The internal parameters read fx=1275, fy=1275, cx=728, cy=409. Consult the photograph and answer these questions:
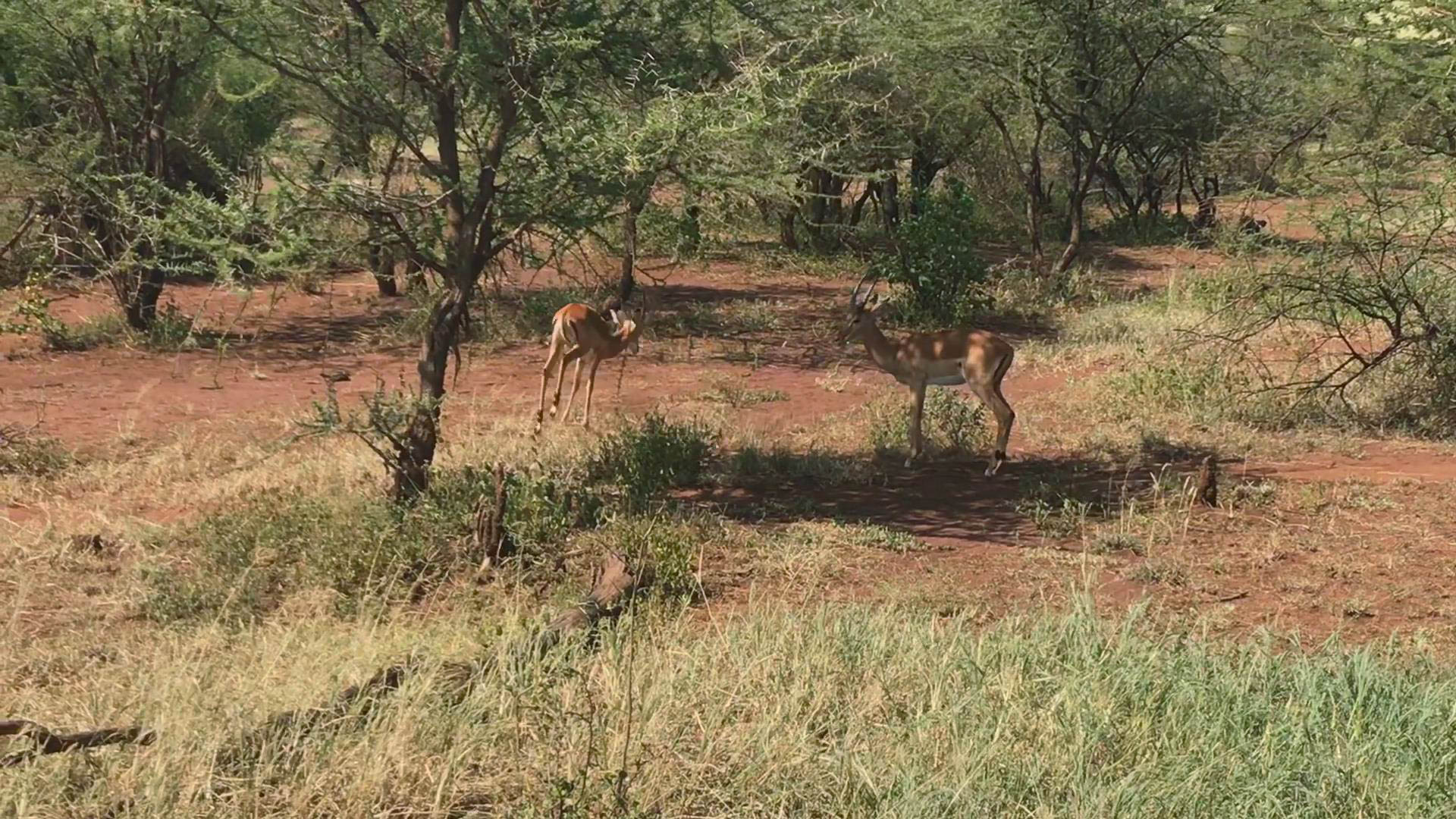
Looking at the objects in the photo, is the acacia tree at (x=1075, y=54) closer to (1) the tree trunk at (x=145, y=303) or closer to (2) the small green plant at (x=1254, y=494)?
(2) the small green plant at (x=1254, y=494)

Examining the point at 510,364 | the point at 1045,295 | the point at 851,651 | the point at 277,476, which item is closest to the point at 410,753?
the point at 851,651

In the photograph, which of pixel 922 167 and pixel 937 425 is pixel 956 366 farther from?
pixel 922 167

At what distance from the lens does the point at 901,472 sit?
934 centimetres

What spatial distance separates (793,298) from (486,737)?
1552cm

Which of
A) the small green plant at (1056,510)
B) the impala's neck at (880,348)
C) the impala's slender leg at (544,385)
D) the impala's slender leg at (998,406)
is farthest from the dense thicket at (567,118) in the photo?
the small green plant at (1056,510)

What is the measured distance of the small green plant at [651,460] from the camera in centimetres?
851

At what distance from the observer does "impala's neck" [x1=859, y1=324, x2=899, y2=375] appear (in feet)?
33.7

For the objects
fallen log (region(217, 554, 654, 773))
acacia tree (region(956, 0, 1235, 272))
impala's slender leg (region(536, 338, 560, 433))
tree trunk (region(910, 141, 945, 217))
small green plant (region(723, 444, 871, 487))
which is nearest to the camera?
fallen log (region(217, 554, 654, 773))

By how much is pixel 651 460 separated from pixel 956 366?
2.65 metres

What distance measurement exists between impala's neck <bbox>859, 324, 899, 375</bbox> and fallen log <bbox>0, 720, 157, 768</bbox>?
7187 millimetres

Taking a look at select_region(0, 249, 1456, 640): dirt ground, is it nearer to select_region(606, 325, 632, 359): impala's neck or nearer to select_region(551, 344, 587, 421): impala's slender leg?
select_region(551, 344, 587, 421): impala's slender leg

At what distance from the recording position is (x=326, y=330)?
16266 millimetres

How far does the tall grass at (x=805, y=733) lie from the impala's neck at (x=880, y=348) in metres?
5.54

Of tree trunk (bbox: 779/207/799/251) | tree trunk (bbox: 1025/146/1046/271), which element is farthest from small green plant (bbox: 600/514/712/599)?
tree trunk (bbox: 779/207/799/251)
